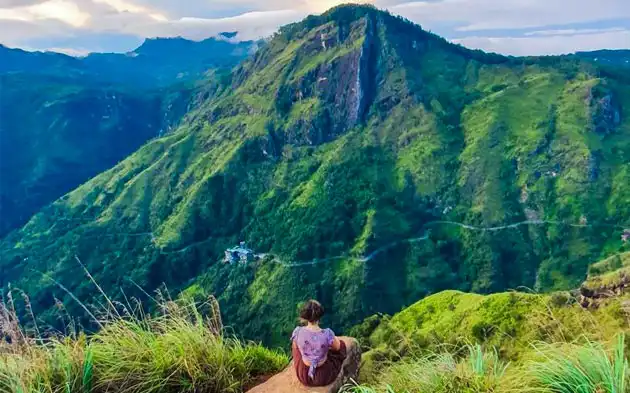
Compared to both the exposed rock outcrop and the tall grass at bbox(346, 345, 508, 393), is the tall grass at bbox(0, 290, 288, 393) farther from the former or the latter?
the tall grass at bbox(346, 345, 508, 393)

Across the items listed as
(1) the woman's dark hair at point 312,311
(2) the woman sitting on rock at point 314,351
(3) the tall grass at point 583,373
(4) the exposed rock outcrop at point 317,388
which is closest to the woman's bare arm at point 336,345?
(2) the woman sitting on rock at point 314,351

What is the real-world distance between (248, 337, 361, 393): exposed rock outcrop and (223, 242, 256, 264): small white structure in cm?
12272

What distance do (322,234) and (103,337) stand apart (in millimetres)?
119927

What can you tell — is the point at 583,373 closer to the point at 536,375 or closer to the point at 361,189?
the point at 536,375

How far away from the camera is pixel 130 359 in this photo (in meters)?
7.03

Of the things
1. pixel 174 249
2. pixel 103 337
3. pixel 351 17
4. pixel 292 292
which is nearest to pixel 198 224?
pixel 174 249

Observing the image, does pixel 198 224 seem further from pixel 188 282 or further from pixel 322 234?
pixel 322 234

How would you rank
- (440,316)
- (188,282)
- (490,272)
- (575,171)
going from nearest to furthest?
(440,316)
(490,272)
(575,171)
(188,282)

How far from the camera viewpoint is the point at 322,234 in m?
127

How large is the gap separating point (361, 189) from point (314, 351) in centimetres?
12998

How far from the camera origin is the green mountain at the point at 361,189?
11231 centimetres

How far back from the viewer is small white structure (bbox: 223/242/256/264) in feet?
428

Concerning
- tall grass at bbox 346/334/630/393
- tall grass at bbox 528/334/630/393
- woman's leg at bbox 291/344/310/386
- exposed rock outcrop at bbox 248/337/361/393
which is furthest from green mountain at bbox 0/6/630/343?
tall grass at bbox 528/334/630/393

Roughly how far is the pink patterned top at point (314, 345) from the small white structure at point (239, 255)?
123279 millimetres
